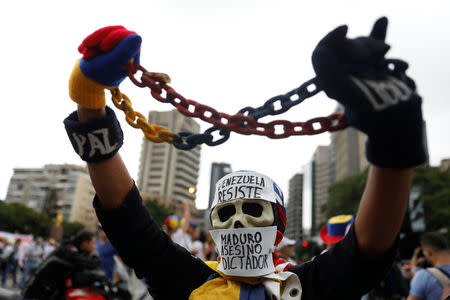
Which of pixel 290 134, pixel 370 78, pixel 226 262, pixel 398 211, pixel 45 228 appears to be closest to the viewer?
pixel 370 78

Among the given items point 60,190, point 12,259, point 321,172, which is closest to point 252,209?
point 12,259

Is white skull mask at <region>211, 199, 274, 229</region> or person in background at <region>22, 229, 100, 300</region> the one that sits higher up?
white skull mask at <region>211, 199, 274, 229</region>

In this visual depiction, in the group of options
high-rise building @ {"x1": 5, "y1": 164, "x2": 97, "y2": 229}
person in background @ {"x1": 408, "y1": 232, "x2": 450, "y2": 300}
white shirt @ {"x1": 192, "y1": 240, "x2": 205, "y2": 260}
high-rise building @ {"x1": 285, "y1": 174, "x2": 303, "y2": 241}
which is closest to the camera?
person in background @ {"x1": 408, "y1": 232, "x2": 450, "y2": 300}

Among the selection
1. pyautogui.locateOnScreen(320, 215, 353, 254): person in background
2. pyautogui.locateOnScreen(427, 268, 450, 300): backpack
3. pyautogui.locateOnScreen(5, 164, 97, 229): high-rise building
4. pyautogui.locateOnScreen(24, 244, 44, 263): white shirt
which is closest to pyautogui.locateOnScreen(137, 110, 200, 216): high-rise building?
pyautogui.locateOnScreen(5, 164, 97, 229): high-rise building

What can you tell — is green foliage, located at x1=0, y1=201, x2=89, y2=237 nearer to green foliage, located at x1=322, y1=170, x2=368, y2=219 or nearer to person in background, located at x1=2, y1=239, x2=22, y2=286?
person in background, located at x1=2, y1=239, x2=22, y2=286

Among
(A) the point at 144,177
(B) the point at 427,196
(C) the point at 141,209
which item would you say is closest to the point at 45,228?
(B) the point at 427,196

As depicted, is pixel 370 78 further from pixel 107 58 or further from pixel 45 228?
pixel 45 228

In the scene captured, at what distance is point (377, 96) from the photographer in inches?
42.5

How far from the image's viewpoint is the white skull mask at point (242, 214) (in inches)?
72.8

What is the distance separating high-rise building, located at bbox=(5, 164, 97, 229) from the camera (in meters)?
97.3

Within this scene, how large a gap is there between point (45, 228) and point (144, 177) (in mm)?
65790

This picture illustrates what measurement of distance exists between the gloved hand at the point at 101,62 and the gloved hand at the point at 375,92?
68 centimetres

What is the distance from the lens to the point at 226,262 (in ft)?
5.91

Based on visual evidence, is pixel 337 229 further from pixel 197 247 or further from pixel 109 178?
pixel 109 178
